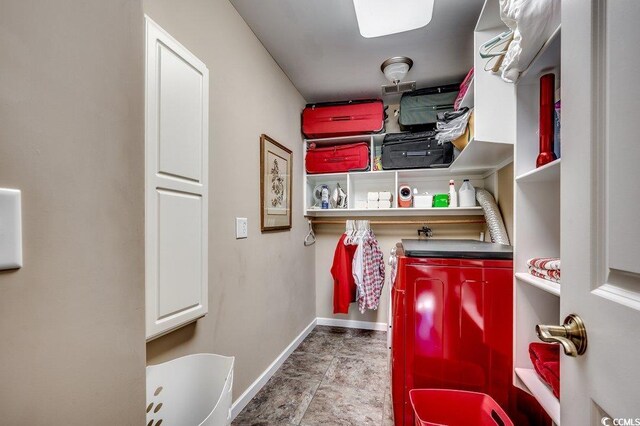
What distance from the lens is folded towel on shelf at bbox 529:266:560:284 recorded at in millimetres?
984

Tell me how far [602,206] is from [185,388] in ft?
4.80

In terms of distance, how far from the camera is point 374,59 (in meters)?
2.24

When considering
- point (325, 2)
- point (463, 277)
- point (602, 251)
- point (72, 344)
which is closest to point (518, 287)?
point (463, 277)

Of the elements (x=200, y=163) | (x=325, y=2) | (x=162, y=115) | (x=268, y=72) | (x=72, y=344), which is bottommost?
(x=72, y=344)

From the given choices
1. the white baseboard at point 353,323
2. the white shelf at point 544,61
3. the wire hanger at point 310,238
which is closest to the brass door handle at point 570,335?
the white shelf at point 544,61

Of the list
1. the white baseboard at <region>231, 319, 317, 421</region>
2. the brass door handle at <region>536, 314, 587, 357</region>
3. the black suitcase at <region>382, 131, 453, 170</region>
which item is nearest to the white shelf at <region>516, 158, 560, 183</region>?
the brass door handle at <region>536, 314, 587, 357</region>

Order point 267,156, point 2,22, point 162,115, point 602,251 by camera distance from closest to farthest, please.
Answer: point 2,22
point 602,251
point 162,115
point 267,156

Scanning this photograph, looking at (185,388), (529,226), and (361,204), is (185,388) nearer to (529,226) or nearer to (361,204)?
(529,226)

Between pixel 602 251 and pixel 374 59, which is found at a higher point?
pixel 374 59

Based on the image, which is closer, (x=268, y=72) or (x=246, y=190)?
(x=246, y=190)

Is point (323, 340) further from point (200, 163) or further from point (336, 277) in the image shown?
point (200, 163)

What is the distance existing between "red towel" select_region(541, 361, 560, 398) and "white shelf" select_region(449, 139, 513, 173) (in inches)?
40.8

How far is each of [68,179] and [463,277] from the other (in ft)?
4.87

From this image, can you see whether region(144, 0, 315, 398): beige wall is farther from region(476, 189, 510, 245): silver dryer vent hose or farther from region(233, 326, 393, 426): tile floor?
region(476, 189, 510, 245): silver dryer vent hose
